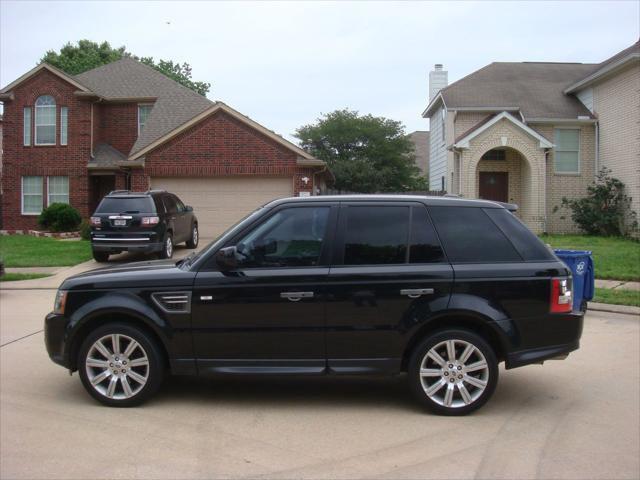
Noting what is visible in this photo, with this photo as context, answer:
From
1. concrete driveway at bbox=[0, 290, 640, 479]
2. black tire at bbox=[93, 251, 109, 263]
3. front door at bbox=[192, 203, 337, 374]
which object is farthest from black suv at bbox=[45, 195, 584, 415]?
black tire at bbox=[93, 251, 109, 263]

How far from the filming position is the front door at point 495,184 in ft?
85.0

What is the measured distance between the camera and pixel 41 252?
19.6 m

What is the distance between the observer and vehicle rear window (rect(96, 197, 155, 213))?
1661 cm

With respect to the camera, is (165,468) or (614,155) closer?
(165,468)

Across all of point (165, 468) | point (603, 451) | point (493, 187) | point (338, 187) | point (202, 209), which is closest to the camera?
point (165, 468)

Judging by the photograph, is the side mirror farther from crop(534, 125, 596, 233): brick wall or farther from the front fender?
crop(534, 125, 596, 233): brick wall

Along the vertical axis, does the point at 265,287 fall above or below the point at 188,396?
above

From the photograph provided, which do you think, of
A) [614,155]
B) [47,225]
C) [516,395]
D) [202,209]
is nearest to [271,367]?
[516,395]

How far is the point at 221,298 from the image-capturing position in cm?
555

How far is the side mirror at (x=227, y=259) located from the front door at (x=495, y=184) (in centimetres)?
2164

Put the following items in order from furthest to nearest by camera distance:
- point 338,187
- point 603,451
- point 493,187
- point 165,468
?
point 338,187
point 493,187
point 603,451
point 165,468

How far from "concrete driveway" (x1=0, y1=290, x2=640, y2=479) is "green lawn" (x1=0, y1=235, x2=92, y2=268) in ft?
36.3

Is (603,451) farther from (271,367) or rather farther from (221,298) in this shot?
(221,298)

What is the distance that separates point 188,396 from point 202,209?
17.2m
